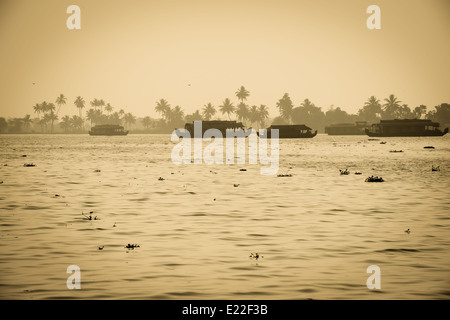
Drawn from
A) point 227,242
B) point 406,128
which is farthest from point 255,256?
point 406,128

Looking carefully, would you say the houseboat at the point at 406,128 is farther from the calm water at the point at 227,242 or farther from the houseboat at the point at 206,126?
the calm water at the point at 227,242

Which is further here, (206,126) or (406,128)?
(206,126)

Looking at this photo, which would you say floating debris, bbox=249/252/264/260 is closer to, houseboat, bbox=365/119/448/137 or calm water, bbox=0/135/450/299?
calm water, bbox=0/135/450/299

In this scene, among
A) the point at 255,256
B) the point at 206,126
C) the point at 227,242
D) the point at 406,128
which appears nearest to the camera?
the point at 255,256

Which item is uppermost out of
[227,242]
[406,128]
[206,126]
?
[206,126]

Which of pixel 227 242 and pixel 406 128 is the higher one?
pixel 406 128

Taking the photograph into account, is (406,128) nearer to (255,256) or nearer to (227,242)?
(227,242)

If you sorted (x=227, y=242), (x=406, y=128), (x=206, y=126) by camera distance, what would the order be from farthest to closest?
1. (x=206, y=126)
2. (x=406, y=128)
3. (x=227, y=242)

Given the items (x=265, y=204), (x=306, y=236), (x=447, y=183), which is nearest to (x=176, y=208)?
(x=265, y=204)

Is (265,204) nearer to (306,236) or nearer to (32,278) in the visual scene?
(306,236)

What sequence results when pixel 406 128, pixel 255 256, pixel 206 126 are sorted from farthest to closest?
pixel 206 126 < pixel 406 128 < pixel 255 256

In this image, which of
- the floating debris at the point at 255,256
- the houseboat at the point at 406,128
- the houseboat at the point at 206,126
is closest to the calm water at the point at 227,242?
the floating debris at the point at 255,256

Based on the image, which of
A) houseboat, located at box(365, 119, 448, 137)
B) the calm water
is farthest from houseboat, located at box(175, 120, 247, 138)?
the calm water

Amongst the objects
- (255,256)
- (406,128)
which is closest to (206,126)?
(406,128)
